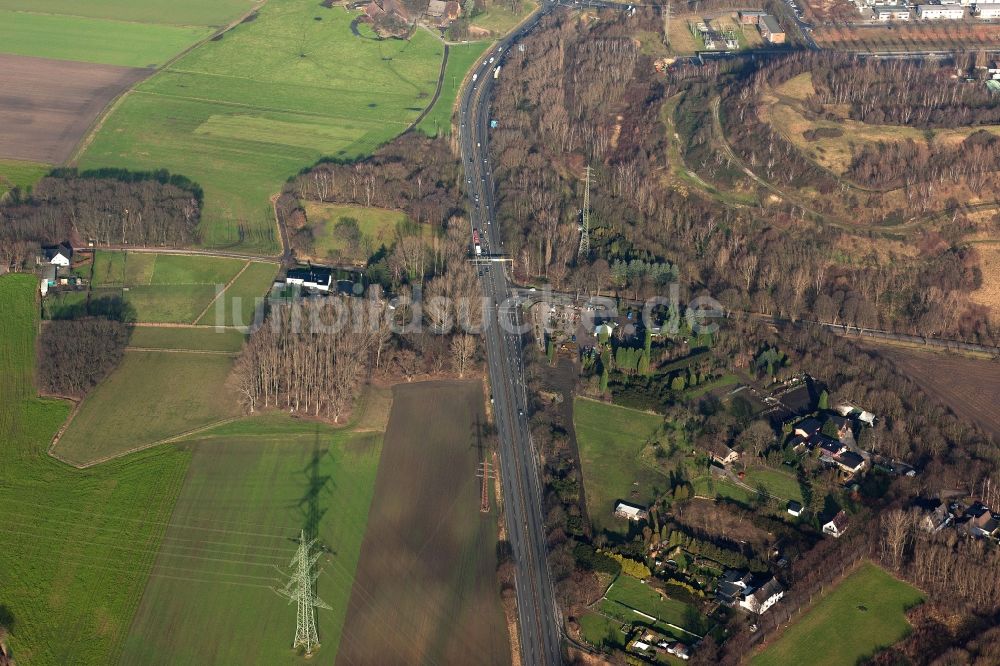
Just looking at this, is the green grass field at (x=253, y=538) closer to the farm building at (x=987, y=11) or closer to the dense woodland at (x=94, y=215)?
the dense woodland at (x=94, y=215)

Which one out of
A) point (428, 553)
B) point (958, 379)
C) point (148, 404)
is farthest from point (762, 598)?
point (148, 404)

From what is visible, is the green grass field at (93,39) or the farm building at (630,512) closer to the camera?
the farm building at (630,512)

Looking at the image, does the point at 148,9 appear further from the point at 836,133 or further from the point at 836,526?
the point at 836,526

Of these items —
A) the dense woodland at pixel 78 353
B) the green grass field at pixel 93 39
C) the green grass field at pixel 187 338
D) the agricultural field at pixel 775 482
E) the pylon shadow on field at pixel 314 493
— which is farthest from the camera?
the green grass field at pixel 93 39

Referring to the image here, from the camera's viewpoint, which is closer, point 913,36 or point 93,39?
point 93,39

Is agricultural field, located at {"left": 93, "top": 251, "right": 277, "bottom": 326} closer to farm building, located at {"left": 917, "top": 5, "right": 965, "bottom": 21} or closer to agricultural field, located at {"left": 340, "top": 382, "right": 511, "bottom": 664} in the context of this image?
agricultural field, located at {"left": 340, "top": 382, "right": 511, "bottom": 664}

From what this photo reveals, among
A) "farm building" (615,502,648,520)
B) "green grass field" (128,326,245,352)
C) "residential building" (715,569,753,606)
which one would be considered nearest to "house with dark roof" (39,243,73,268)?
"green grass field" (128,326,245,352)

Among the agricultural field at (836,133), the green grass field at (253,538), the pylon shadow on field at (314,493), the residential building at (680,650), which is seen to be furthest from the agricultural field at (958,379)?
the pylon shadow on field at (314,493)
